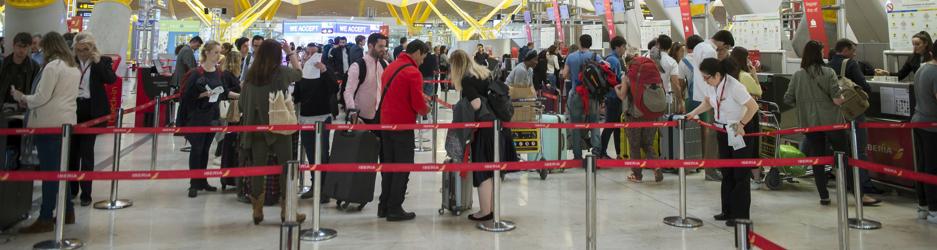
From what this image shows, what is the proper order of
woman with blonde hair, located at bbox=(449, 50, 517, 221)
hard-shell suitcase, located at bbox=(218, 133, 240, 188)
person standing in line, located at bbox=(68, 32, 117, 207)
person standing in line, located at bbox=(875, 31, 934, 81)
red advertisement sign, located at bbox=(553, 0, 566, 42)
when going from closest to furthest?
woman with blonde hair, located at bbox=(449, 50, 517, 221)
person standing in line, located at bbox=(68, 32, 117, 207)
person standing in line, located at bbox=(875, 31, 934, 81)
hard-shell suitcase, located at bbox=(218, 133, 240, 188)
red advertisement sign, located at bbox=(553, 0, 566, 42)

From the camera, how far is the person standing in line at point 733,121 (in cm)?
514

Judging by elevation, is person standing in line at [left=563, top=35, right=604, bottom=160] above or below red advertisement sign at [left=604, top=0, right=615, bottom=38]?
below

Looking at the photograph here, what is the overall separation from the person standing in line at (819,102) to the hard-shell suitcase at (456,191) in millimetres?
3046

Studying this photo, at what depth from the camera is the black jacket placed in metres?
5.87

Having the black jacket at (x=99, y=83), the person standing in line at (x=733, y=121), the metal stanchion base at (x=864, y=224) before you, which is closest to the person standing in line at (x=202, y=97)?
the black jacket at (x=99, y=83)

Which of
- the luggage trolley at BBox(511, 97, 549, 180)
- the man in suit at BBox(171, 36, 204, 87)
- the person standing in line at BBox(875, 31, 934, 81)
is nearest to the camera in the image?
the person standing in line at BBox(875, 31, 934, 81)

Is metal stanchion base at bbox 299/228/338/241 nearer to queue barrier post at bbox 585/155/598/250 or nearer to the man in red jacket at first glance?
the man in red jacket

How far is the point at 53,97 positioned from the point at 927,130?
6402mm

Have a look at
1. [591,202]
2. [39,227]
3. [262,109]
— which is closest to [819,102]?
[591,202]

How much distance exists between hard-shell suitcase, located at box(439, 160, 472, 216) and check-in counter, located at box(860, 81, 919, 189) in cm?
389

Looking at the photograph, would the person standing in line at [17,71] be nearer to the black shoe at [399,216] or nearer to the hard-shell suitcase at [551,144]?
the black shoe at [399,216]

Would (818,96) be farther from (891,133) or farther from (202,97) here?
(202,97)

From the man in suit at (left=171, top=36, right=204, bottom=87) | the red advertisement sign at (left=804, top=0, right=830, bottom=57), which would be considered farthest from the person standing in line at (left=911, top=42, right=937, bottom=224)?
the man in suit at (left=171, top=36, right=204, bottom=87)

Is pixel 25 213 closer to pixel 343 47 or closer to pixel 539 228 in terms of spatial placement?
pixel 539 228
